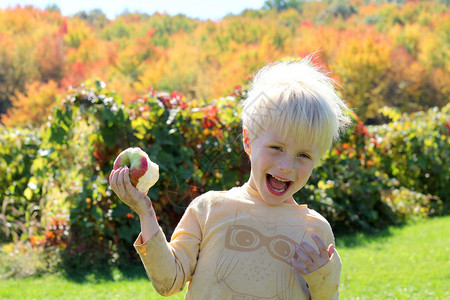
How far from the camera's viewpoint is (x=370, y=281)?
4.44 m

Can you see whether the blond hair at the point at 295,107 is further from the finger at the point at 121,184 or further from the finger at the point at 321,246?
the finger at the point at 121,184

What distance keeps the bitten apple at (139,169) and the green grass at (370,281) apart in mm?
2702

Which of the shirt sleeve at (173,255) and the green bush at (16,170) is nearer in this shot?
the shirt sleeve at (173,255)

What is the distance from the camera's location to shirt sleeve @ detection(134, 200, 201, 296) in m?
1.36

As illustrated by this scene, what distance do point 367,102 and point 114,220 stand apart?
3090 centimetres

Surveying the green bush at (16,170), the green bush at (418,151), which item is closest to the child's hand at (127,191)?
the green bush at (16,170)

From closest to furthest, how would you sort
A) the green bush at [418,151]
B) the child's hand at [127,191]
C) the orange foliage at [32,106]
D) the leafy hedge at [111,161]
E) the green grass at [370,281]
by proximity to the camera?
1. the child's hand at [127,191]
2. the green grass at [370,281]
3. the leafy hedge at [111,161]
4. the green bush at [418,151]
5. the orange foliage at [32,106]

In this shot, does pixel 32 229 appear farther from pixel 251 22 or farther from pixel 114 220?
pixel 251 22

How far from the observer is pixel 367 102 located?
34.0 metres

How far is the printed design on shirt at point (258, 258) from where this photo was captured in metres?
1.41

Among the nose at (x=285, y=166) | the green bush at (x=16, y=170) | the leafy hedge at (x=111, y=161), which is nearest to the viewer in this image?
the nose at (x=285, y=166)

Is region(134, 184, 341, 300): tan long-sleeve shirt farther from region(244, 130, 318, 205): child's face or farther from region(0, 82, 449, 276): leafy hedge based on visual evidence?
region(0, 82, 449, 276): leafy hedge

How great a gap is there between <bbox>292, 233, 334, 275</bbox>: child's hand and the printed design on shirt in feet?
0.09

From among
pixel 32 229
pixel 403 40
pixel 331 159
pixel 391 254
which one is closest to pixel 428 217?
pixel 331 159
